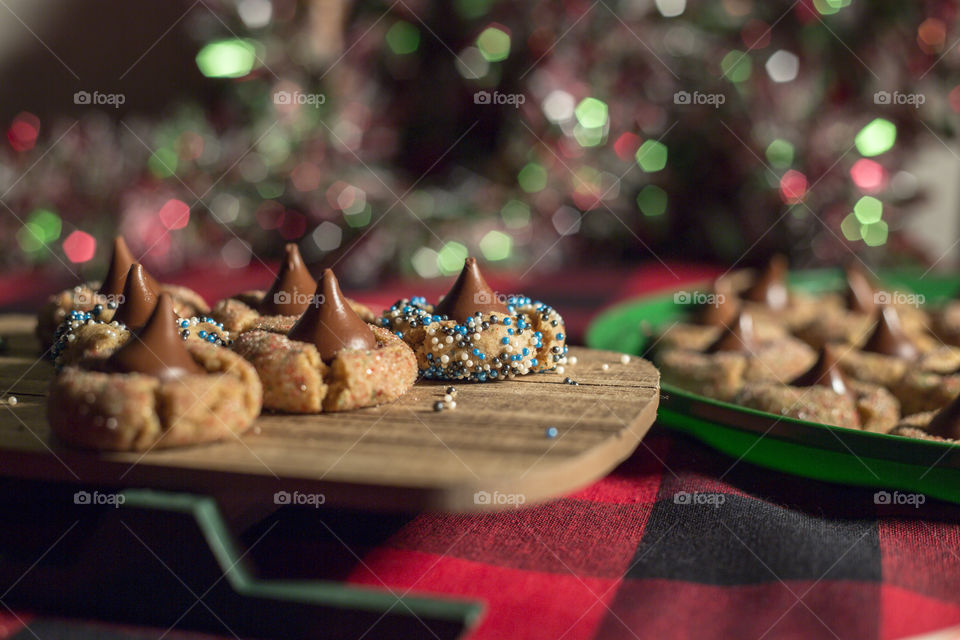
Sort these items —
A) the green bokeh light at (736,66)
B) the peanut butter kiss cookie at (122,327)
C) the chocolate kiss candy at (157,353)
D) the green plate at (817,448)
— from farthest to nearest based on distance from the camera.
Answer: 1. the green bokeh light at (736,66)
2. the peanut butter kiss cookie at (122,327)
3. the green plate at (817,448)
4. the chocolate kiss candy at (157,353)

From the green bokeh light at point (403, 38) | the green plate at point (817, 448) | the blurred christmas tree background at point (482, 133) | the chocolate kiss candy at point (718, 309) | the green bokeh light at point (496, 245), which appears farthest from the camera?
the green bokeh light at point (496, 245)

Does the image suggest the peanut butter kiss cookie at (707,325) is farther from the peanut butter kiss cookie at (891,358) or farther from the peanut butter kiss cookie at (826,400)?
the peanut butter kiss cookie at (826,400)

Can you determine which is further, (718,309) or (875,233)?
(875,233)

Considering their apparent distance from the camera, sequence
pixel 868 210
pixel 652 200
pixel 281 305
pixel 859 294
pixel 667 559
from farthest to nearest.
→ 1. pixel 652 200
2. pixel 868 210
3. pixel 859 294
4. pixel 281 305
5. pixel 667 559

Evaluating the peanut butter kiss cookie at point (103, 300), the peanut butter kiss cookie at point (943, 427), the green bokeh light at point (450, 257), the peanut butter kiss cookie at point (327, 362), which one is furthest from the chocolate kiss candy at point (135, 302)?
the green bokeh light at point (450, 257)

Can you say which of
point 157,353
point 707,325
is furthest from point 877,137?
point 157,353

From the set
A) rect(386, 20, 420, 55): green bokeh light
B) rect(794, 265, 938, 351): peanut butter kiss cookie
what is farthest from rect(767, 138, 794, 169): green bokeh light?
rect(386, 20, 420, 55): green bokeh light

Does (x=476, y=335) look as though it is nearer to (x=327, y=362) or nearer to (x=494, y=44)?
(x=327, y=362)
